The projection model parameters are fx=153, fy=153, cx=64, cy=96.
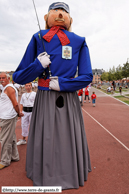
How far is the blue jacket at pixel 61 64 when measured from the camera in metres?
2.19

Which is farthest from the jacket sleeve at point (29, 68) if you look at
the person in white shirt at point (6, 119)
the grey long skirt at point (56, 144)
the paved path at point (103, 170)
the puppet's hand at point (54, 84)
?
the paved path at point (103, 170)

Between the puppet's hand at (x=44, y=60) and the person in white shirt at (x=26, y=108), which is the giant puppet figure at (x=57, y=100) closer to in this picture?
the puppet's hand at (x=44, y=60)

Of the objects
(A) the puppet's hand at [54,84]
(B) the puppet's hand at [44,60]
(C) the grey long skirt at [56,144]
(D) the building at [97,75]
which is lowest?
(C) the grey long skirt at [56,144]

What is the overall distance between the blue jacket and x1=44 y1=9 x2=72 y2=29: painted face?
15cm

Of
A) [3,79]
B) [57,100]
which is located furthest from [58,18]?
[3,79]

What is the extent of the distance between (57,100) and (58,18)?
4.16 ft

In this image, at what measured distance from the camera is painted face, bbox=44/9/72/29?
2.38 m

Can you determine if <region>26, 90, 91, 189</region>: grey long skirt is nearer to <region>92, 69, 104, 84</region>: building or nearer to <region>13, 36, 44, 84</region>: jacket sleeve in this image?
<region>13, 36, 44, 84</region>: jacket sleeve

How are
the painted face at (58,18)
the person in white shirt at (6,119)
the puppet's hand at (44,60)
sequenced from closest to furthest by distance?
1. the puppet's hand at (44,60)
2. the painted face at (58,18)
3. the person in white shirt at (6,119)

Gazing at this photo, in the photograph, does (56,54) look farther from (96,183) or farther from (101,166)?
(101,166)

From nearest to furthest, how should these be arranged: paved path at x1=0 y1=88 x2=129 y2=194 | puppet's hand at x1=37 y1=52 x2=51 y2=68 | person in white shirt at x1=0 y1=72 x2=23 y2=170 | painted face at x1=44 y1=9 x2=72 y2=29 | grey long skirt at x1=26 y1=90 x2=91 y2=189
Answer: puppet's hand at x1=37 y1=52 x2=51 y2=68 → grey long skirt at x1=26 y1=90 x2=91 y2=189 → painted face at x1=44 y1=9 x2=72 y2=29 → paved path at x1=0 y1=88 x2=129 y2=194 → person in white shirt at x1=0 y1=72 x2=23 y2=170

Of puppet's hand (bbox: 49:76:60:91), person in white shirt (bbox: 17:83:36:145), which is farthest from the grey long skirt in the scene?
person in white shirt (bbox: 17:83:36:145)

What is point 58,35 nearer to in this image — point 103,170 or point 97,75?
point 103,170

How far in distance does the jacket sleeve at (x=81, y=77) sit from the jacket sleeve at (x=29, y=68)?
352 millimetres
